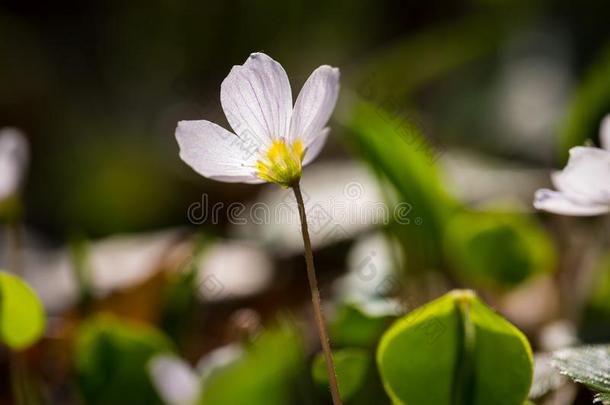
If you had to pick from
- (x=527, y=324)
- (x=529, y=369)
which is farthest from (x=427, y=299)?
(x=529, y=369)

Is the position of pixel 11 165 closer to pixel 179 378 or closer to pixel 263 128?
pixel 179 378

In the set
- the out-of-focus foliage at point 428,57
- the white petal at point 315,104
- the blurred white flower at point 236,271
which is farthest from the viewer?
the out-of-focus foliage at point 428,57

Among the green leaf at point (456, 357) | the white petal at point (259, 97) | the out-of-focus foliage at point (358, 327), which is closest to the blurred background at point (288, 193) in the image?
the out-of-focus foliage at point (358, 327)

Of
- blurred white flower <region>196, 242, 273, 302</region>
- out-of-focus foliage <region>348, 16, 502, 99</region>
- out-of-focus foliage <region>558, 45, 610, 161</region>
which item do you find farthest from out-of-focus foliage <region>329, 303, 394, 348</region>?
out-of-focus foliage <region>348, 16, 502, 99</region>

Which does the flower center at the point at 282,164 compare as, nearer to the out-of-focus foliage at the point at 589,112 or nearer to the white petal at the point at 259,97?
the white petal at the point at 259,97

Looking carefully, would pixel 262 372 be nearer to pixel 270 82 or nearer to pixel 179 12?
pixel 270 82

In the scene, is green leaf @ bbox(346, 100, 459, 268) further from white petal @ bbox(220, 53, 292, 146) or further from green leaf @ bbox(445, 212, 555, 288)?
white petal @ bbox(220, 53, 292, 146)
